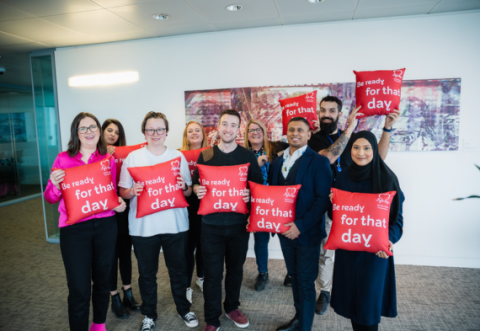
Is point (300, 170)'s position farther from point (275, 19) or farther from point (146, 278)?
point (275, 19)

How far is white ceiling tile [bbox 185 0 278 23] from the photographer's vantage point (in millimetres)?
2912

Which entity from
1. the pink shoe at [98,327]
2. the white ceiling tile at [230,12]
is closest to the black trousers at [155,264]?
the pink shoe at [98,327]

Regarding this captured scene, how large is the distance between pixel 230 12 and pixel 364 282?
2.89 metres

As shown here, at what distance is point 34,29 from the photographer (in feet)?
11.5

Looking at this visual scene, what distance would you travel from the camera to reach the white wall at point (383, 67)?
10.9 ft

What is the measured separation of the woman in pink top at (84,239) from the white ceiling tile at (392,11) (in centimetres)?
299

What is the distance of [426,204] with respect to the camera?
3.52 m

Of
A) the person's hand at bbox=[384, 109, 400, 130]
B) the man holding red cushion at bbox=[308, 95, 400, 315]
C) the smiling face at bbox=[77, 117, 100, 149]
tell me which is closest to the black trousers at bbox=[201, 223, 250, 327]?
the man holding red cushion at bbox=[308, 95, 400, 315]

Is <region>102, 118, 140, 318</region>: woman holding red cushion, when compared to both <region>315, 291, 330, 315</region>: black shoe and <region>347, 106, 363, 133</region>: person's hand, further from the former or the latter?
<region>347, 106, 363, 133</region>: person's hand

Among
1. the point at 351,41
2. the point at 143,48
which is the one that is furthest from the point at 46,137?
the point at 351,41

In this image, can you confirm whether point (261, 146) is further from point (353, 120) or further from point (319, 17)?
point (319, 17)

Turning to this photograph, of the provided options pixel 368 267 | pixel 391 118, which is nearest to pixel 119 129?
pixel 368 267

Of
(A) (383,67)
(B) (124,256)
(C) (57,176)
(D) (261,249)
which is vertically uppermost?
(A) (383,67)

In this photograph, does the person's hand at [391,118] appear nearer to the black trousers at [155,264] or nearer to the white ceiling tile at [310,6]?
the white ceiling tile at [310,6]
